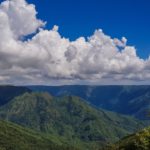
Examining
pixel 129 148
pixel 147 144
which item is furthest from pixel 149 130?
pixel 129 148

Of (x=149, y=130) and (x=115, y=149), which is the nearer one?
(x=149, y=130)

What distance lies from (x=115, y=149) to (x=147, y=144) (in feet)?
75.8

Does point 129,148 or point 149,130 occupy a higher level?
point 149,130

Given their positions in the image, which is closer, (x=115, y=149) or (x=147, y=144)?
(x=147, y=144)

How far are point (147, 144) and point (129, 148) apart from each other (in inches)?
1184

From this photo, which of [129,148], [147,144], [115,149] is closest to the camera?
[147,144]

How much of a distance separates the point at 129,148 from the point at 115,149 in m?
8.39

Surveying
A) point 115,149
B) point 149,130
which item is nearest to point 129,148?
point 115,149

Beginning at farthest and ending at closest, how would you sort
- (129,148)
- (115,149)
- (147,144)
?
(129,148) < (115,149) < (147,144)

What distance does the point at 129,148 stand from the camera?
93.4m

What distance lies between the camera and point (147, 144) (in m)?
64.1

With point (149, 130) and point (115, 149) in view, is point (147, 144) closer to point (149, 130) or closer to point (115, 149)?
point (149, 130)

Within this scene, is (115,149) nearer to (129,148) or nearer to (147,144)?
(129,148)

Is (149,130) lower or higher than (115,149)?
higher
